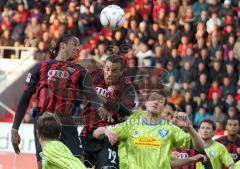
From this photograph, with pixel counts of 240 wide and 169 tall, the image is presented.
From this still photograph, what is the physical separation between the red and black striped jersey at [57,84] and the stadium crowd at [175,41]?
6.59 meters

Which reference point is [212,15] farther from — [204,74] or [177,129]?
[177,129]

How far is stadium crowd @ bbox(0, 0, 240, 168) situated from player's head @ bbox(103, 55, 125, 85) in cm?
594

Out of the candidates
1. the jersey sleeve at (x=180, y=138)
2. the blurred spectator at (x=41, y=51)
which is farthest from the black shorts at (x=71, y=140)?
the blurred spectator at (x=41, y=51)

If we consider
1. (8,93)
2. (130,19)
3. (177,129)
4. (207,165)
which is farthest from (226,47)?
(177,129)

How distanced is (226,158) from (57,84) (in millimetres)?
2843

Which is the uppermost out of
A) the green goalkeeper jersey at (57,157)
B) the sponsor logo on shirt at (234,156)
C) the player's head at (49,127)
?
the player's head at (49,127)

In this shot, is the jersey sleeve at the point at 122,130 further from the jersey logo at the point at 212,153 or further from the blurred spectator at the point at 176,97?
the blurred spectator at the point at 176,97

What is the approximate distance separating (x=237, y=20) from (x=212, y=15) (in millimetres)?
568

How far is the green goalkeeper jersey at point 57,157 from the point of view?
261 inches

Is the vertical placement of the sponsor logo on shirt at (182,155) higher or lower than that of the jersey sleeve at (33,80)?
lower

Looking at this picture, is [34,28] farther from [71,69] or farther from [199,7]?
[71,69]

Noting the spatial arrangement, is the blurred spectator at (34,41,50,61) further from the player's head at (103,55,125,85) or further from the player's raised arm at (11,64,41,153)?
the player's raised arm at (11,64,41,153)

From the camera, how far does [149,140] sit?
8.77 metres

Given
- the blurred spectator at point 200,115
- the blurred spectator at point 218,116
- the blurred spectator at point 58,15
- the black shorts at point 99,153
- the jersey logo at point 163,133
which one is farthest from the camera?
the blurred spectator at point 58,15
